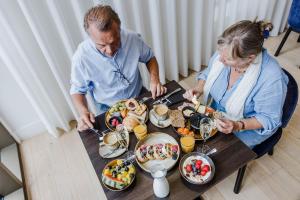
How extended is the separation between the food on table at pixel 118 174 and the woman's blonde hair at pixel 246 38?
28.4 inches

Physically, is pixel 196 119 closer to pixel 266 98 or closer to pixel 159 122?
pixel 159 122

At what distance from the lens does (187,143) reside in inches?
42.0

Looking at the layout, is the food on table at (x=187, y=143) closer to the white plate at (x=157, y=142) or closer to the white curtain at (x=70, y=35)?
the white plate at (x=157, y=142)

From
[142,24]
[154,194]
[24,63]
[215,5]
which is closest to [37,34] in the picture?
[24,63]

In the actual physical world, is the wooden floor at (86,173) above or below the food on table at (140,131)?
below

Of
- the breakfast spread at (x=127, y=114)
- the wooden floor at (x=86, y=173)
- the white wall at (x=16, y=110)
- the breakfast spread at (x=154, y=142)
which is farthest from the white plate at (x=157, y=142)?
the white wall at (x=16, y=110)

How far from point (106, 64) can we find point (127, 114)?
0.35m

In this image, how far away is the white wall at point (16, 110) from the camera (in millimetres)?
1884

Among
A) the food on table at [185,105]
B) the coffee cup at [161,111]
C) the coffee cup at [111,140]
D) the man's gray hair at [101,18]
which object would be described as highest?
the man's gray hair at [101,18]

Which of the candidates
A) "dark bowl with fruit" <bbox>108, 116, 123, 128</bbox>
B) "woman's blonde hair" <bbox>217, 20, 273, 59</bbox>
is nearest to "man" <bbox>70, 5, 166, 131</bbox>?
"dark bowl with fruit" <bbox>108, 116, 123, 128</bbox>

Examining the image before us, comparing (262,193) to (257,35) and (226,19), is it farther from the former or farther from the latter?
(226,19)

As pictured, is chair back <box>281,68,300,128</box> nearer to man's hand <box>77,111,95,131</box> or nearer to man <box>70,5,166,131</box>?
man <box>70,5,166,131</box>

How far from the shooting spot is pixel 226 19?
101 inches

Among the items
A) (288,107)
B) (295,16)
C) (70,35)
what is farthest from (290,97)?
(295,16)
